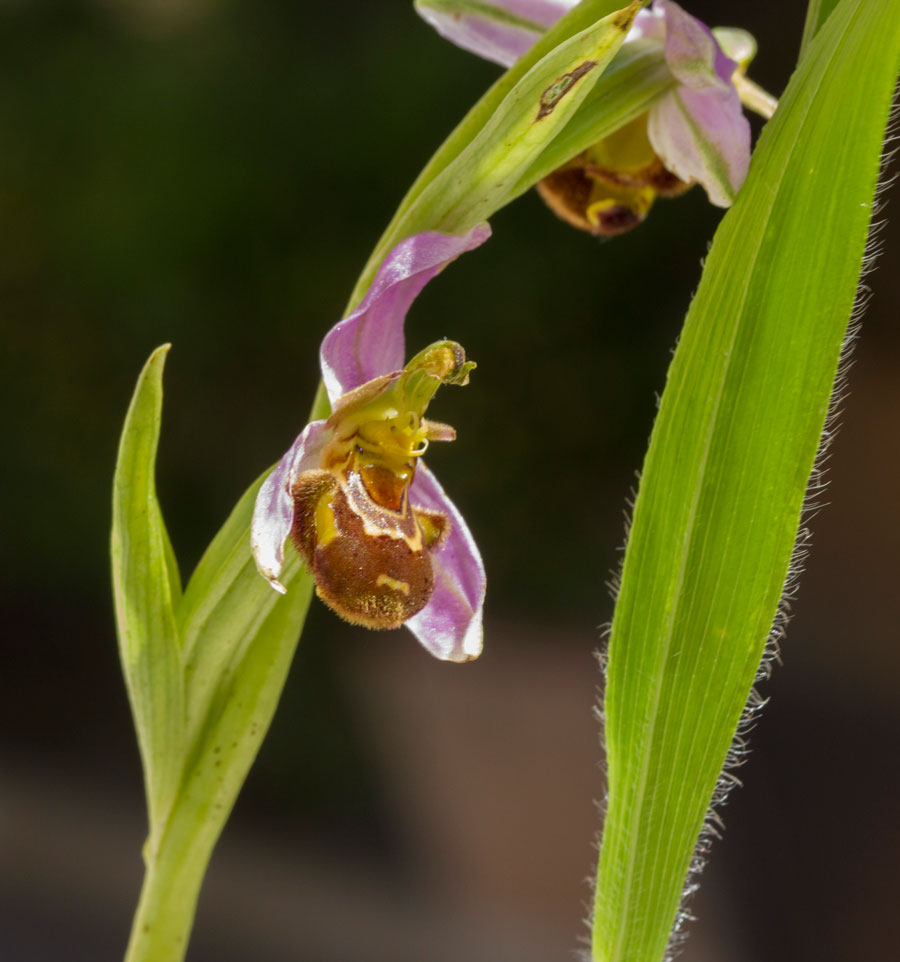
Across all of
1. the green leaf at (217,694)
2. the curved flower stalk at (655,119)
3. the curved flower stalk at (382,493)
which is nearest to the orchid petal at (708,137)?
the curved flower stalk at (655,119)

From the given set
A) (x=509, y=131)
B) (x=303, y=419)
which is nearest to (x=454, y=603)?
(x=509, y=131)

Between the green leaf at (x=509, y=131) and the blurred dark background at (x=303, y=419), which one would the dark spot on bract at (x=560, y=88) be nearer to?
the green leaf at (x=509, y=131)

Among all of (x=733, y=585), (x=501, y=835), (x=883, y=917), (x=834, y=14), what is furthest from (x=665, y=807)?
(x=501, y=835)

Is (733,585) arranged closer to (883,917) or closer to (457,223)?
(457,223)

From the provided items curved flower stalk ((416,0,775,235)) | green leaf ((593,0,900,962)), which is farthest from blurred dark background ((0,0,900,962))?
green leaf ((593,0,900,962))

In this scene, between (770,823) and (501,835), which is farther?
(501,835)

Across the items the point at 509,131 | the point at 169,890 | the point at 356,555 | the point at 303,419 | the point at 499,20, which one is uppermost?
the point at 303,419

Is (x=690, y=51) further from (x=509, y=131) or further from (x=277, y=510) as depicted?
(x=277, y=510)
